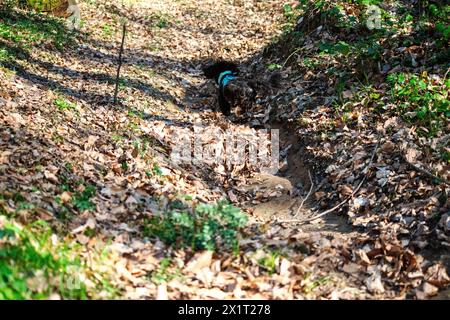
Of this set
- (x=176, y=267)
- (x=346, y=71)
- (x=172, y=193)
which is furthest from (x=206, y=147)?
(x=176, y=267)

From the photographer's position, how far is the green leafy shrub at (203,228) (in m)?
4.57

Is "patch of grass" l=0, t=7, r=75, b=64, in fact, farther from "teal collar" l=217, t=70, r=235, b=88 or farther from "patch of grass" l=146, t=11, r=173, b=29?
"teal collar" l=217, t=70, r=235, b=88

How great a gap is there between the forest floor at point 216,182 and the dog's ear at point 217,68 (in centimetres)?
44

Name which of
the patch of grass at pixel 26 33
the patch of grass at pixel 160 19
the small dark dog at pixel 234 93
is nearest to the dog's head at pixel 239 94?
the small dark dog at pixel 234 93

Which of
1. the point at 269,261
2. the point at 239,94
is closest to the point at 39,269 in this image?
the point at 269,261

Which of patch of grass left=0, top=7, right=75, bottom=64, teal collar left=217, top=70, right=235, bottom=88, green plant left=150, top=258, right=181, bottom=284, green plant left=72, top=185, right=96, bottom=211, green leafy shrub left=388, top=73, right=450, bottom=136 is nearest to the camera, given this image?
green plant left=150, top=258, right=181, bottom=284

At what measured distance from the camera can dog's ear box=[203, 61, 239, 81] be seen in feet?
38.4

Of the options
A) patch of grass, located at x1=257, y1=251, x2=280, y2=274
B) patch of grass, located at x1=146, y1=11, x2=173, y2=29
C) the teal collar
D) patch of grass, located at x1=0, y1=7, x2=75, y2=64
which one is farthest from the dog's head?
patch of grass, located at x1=146, y1=11, x2=173, y2=29

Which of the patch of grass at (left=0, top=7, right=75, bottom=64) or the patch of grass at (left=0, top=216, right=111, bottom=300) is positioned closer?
the patch of grass at (left=0, top=216, right=111, bottom=300)

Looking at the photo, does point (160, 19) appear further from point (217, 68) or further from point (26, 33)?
point (26, 33)

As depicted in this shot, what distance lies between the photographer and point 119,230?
4.77 meters

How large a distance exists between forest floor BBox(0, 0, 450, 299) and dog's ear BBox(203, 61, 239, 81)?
0.44 m
